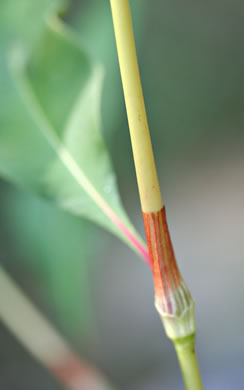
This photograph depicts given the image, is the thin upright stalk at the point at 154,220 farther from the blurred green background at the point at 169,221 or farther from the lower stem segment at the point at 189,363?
the blurred green background at the point at 169,221

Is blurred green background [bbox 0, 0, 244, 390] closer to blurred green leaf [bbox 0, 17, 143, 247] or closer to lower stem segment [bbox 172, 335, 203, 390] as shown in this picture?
blurred green leaf [bbox 0, 17, 143, 247]

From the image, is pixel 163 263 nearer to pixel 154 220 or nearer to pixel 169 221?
pixel 154 220

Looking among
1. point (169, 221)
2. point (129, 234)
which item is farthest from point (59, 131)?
point (169, 221)

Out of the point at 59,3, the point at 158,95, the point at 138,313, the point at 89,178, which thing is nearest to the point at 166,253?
the point at 89,178

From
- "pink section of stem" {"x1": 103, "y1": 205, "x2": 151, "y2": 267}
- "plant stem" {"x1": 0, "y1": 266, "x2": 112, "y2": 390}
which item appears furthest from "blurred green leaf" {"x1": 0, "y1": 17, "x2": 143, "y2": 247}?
"plant stem" {"x1": 0, "y1": 266, "x2": 112, "y2": 390}

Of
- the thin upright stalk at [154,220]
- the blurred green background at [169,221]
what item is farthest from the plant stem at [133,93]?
the blurred green background at [169,221]

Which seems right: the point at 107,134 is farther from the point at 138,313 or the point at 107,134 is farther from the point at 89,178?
the point at 89,178
